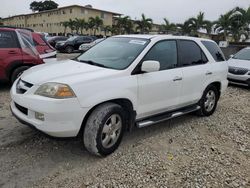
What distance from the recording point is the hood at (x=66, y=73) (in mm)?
3433

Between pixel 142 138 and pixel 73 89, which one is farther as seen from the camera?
pixel 142 138

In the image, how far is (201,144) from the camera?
4.34 meters

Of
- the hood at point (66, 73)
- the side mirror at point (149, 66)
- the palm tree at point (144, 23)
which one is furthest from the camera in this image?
the palm tree at point (144, 23)

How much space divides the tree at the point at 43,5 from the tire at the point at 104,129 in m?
90.6

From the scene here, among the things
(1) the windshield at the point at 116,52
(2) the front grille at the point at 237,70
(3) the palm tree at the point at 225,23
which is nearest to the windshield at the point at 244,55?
(2) the front grille at the point at 237,70

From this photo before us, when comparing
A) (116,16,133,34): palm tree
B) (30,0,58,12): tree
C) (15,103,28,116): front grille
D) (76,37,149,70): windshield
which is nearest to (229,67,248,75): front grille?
(76,37,149,70): windshield

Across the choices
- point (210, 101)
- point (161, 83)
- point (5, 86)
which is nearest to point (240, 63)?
point (210, 101)

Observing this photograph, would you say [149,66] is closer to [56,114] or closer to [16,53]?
[56,114]

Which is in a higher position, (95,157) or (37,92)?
(37,92)

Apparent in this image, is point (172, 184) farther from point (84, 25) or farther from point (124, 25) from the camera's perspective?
point (84, 25)

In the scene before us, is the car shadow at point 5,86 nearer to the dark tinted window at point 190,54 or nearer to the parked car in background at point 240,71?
the dark tinted window at point 190,54

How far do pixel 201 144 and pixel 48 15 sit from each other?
6885 cm

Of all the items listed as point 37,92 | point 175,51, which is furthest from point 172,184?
point 175,51

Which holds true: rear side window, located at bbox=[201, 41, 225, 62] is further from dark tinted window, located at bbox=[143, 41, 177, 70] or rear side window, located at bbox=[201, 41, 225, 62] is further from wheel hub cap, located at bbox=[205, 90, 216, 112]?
dark tinted window, located at bbox=[143, 41, 177, 70]
